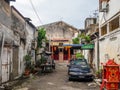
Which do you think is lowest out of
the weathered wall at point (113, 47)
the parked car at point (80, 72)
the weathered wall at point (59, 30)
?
the parked car at point (80, 72)

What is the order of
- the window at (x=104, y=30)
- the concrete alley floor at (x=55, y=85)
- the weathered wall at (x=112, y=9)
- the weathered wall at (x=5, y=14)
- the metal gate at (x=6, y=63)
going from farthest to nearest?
the window at (x=104, y=30) → the metal gate at (x=6, y=63) → the weathered wall at (x=5, y=14) → the concrete alley floor at (x=55, y=85) → the weathered wall at (x=112, y=9)

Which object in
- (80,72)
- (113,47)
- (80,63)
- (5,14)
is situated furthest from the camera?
(80,63)

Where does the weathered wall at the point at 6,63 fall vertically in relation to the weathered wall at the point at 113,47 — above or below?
below

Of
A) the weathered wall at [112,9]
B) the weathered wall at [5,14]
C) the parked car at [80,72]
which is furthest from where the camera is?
the parked car at [80,72]

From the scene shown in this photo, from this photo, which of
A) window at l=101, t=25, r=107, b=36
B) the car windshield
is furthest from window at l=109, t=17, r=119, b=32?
the car windshield

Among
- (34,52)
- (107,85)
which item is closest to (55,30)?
(34,52)

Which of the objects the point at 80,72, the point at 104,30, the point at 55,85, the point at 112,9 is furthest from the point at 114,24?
the point at 80,72

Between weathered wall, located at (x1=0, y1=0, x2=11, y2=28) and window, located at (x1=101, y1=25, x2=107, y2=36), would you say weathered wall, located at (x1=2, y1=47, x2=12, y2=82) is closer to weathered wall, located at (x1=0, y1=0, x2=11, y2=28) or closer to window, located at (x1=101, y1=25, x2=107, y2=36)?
weathered wall, located at (x1=0, y1=0, x2=11, y2=28)

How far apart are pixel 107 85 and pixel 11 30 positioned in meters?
9.75

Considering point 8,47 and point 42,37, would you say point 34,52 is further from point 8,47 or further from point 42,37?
point 8,47

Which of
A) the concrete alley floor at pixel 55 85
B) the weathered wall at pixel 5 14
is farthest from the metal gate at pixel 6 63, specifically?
the weathered wall at pixel 5 14

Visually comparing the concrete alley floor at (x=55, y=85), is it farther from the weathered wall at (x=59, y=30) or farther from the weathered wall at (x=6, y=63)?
the weathered wall at (x=59, y=30)

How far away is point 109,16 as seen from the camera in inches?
845

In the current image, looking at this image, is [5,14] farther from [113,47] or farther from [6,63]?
[113,47]
